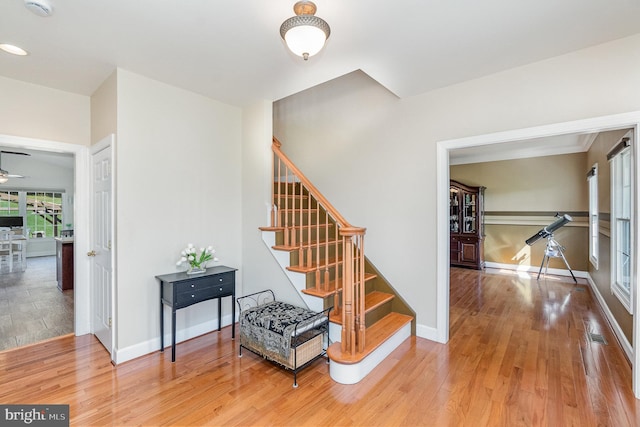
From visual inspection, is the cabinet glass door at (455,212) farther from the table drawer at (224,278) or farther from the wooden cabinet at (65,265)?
the wooden cabinet at (65,265)

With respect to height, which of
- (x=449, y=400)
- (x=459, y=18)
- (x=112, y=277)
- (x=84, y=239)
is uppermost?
(x=459, y=18)

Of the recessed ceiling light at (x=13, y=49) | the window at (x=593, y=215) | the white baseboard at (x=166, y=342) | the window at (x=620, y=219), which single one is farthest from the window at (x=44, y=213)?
the window at (x=593, y=215)

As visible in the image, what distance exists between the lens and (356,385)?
229cm

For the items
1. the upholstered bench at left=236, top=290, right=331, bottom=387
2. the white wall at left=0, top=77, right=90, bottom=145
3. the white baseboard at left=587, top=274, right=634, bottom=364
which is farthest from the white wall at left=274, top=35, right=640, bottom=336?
the white wall at left=0, top=77, right=90, bottom=145

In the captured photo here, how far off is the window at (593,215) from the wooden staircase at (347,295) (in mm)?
4093

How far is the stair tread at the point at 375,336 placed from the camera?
2359 millimetres

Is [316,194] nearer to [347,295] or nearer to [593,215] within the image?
[347,295]

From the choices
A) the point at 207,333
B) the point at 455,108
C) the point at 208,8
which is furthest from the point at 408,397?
the point at 208,8

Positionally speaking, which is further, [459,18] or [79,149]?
[79,149]

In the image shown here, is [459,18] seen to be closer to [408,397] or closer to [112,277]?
[408,397]

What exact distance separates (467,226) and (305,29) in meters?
6.26

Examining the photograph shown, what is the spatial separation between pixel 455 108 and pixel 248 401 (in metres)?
3.09

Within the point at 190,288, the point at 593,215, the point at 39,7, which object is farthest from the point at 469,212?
the point at 39,7

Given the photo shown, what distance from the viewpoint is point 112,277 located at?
8.89 feet
